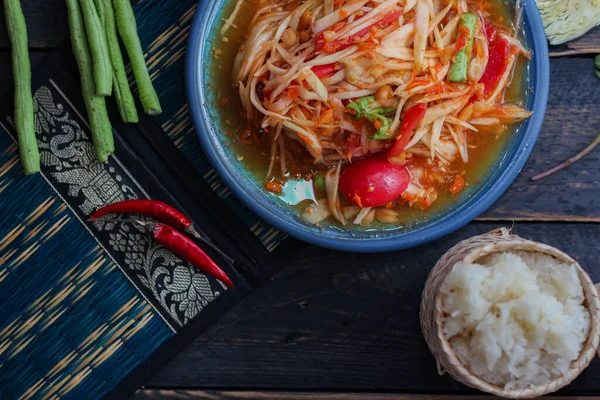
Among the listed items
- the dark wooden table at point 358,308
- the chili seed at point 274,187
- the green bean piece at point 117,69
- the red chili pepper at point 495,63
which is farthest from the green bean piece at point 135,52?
the red chili pepper at point 495,63

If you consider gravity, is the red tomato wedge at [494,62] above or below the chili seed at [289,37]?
below

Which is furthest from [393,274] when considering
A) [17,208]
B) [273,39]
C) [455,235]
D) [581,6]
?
[17,208]

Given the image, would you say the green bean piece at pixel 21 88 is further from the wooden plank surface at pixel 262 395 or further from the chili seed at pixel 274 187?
the wooden plank surface at pixel 262 395

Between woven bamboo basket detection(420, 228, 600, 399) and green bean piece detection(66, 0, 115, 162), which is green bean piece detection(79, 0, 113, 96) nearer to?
green bean piece detection(66, 0, 115, 162)

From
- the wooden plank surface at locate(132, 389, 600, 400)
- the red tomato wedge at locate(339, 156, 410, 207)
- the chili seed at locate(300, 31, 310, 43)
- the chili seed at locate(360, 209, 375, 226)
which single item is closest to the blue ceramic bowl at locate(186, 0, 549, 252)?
the chili seed at locate(360, 209, 375, 226)

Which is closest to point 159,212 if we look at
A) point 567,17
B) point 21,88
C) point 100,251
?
point 100,251

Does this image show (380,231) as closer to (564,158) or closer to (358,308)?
(358,308)

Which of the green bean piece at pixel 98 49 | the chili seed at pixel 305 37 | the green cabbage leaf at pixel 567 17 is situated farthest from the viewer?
the green cabbage leaf at pixel 567 17
